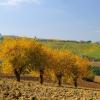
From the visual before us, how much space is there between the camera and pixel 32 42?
284 feet

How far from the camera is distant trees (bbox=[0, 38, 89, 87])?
8069cm

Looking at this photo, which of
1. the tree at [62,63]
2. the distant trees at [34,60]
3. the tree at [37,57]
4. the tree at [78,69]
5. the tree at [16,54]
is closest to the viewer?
the tree at [16,54]

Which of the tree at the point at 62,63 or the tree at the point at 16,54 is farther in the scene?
the tree at the point at 62,63

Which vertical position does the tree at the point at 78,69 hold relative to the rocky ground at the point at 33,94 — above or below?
below

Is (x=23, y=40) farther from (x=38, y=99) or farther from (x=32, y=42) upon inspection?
(x=38, y=99)

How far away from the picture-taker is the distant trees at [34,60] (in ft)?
265

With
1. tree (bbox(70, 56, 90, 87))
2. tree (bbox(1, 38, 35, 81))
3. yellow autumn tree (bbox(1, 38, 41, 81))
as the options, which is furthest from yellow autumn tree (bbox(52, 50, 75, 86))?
tree (bbox(1, 38, 35, 81))

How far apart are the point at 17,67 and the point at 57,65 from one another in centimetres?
1715

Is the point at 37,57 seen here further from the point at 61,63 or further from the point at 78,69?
the point at 78,69

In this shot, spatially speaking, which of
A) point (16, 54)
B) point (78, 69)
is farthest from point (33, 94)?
point (78, 69)

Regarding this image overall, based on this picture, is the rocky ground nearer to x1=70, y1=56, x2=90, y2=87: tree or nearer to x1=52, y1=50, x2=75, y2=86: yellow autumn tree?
x1=52, y1=50, x2=75, y2=86: yellow autumn tree

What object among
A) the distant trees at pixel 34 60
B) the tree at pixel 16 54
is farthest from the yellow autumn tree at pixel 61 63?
the tree at pixel 16 54

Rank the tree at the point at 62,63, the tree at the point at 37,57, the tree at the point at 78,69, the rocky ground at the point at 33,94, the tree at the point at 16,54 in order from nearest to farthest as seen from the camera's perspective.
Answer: the rocky ground at the point at 33,94 < the tree at the point at 16,54 < the tree at the point at 37,57 < the tree at the point at 62,63 < the tree at the point at 78,69

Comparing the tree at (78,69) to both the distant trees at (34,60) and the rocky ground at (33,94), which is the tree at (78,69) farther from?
the rocky ground at (33,94)
